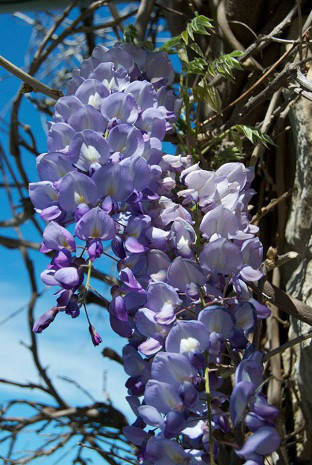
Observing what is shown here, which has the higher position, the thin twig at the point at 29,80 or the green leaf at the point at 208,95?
the thin twig at the point at 29,80

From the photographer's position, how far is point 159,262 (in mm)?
718

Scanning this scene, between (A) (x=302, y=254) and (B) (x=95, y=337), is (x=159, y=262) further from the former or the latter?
(A) (x=302, y=254)

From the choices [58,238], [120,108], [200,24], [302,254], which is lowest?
[302,254]

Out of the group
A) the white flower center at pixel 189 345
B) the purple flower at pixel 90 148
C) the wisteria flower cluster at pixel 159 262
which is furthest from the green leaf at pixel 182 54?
the white flower center at pixel 189 345

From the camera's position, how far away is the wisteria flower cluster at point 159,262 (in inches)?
24.1

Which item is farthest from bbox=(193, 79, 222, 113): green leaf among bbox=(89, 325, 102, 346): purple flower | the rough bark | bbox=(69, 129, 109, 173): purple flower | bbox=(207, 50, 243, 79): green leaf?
bbox=(89, 325, 102, 346): purple flower

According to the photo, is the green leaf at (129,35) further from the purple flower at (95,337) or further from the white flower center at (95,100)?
the purple flower at (95,337)

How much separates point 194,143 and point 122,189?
0.33 m

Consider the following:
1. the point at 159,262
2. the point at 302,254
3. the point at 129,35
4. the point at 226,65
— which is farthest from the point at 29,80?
the point at 302,254

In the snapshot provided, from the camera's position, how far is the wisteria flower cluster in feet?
2.01

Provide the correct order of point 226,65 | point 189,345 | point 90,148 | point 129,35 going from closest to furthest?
point 189,345, point 90,148, point 226,65, point 129,35

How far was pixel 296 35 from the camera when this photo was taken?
1093mm

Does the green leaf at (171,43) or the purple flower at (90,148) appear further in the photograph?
the green leaf at (171,43)

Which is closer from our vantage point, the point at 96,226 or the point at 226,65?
the point at 96,226
